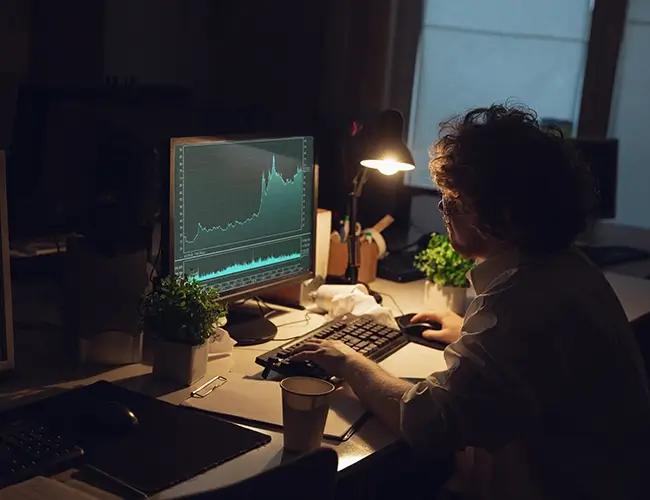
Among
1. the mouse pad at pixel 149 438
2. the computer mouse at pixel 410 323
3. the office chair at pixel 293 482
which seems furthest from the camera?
the computer mouse at pixel 410 323

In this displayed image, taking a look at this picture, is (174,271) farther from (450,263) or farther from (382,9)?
(382,9)

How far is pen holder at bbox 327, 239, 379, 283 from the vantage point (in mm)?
2504

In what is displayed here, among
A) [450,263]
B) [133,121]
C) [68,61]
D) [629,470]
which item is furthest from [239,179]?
[68,61]

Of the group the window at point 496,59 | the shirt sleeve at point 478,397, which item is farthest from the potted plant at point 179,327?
the window at point 496,59

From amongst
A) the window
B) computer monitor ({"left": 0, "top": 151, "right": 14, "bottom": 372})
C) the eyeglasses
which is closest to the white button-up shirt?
the eyeglasses

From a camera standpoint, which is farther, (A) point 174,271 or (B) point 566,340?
(A) point 174,271

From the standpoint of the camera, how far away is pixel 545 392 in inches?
56.0

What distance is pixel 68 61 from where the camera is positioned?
356cm

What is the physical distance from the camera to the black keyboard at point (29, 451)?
1.27 meters

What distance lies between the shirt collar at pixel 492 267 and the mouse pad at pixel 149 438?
468mm

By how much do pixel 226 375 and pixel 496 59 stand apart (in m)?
2.72

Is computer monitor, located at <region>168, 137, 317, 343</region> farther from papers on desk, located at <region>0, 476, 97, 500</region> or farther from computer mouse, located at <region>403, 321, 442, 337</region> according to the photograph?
papers on desk, located at <region>0, 476, 97, 500</region>

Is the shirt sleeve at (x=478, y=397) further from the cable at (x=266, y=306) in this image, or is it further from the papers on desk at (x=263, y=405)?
the cable at (x=266, y=306)

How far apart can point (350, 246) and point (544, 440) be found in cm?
105
